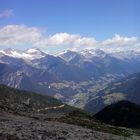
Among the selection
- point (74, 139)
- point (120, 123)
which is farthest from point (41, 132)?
point (120, 123)

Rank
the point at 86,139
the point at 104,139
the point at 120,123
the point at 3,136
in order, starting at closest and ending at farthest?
the point at 3,136
the point at 86,139
the point at 104,139
the point at 120,123

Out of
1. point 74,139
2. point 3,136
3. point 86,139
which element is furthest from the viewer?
point 86,139

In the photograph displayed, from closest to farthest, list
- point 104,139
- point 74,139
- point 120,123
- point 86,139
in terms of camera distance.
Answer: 1. point 74,139
2. point 86,139
3. point 104,139
4. point 120,123

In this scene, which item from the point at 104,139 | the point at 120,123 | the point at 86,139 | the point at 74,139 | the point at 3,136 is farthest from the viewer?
the point at 120,123

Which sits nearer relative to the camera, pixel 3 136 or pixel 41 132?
pixel 3 136

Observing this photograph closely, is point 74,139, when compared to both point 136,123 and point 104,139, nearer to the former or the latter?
point 104,139

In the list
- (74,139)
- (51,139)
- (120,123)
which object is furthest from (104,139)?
(120,123)

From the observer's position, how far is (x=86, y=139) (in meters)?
62.4

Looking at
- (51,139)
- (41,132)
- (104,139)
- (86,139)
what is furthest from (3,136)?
(104,139)

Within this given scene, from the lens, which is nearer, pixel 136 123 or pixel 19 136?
pixel 19 136

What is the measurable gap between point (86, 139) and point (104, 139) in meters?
7.39

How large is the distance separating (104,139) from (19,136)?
21876 millimetres

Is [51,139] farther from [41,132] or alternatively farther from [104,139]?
[104,139]

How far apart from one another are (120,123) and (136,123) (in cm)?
899
